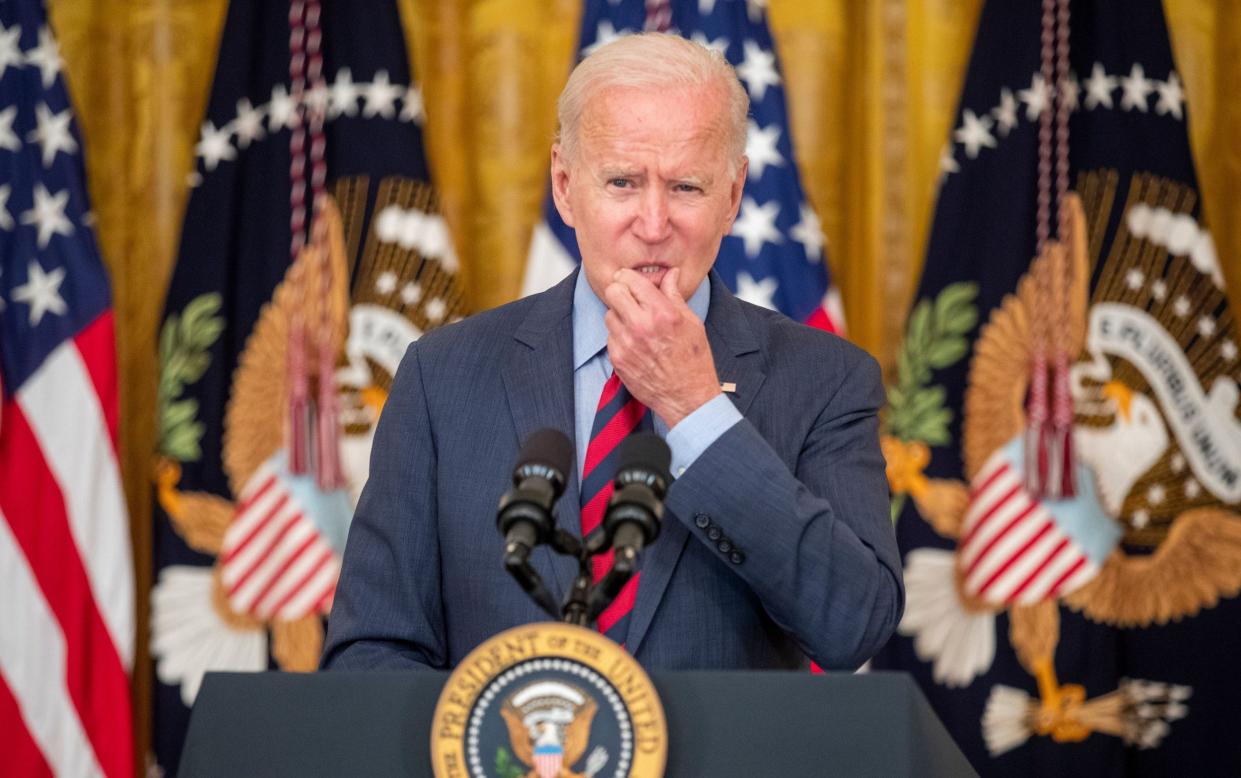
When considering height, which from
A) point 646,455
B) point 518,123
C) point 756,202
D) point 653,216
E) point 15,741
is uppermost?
point 518,123

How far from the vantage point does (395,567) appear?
1971 millimetres

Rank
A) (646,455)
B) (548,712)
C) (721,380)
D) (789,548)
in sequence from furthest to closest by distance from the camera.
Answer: (721,380) < (789,548) < (646,455) < (548,712)

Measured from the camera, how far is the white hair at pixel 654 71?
1.97m

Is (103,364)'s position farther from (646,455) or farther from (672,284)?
→ (646,455)

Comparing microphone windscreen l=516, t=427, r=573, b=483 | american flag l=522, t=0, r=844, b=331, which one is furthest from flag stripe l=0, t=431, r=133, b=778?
microphone windscreen l=516, t=427, r=573, b=483

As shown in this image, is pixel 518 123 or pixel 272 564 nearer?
pixel 272 564

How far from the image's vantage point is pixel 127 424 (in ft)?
13.9

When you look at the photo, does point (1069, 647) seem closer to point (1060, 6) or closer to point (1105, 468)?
point (1105, 468)

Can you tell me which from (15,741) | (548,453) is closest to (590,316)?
(548,453)

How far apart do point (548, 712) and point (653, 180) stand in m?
0.87

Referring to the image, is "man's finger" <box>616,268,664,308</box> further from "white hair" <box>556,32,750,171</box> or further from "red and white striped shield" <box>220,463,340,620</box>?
"red and white striped shield" <box>220,463,340,620</box>

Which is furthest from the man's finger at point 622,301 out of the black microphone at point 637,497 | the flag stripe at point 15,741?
the flag stripe at point 15,741

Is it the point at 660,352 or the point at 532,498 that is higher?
the point at 660,352

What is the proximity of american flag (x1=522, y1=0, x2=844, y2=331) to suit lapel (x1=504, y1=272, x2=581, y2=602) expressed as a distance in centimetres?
190
